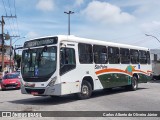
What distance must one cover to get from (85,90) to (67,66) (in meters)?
2.00

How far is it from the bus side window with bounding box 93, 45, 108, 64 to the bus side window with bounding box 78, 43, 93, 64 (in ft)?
1.50

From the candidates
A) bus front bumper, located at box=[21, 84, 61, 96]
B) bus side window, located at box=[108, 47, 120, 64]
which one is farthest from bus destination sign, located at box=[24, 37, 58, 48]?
bus side window, located at box=[108, 47, 120, 64]

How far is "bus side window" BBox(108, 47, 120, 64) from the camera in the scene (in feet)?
61.6

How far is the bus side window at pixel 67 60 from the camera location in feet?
48.6

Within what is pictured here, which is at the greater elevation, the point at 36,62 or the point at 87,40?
the point at 87,40

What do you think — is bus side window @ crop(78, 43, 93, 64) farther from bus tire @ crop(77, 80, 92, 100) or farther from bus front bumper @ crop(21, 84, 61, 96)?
bus front bumper @ crop(21, 84, 61, 96)

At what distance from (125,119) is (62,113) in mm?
2539

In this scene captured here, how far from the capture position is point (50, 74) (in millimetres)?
14633

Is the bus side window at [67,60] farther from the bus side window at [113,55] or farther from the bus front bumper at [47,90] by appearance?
the bus side window at [113,55]

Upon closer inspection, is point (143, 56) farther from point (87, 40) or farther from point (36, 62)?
point (36, 62)

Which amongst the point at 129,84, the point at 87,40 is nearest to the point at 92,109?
the point at 87,40

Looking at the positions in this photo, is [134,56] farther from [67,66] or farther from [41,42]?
[41,42]

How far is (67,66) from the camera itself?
15078mm

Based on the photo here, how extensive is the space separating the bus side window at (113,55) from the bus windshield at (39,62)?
15.9ft
